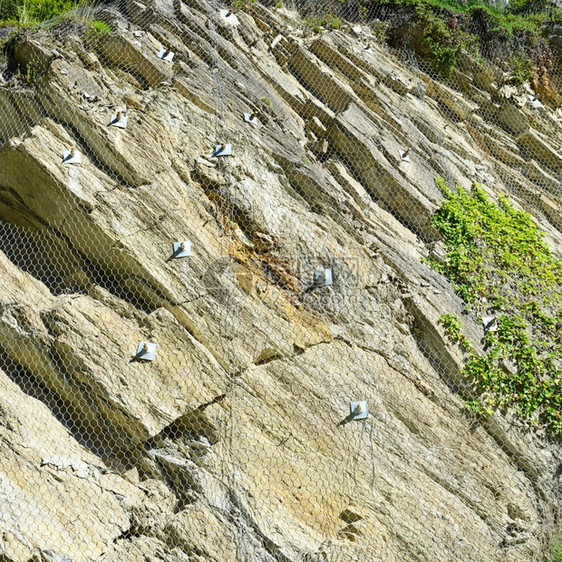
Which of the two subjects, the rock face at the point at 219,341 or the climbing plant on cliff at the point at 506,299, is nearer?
the rock face at the point at 219,341

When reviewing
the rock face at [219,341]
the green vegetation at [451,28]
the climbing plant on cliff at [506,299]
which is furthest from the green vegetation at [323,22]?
the climbing plant on cliff at [506,299]

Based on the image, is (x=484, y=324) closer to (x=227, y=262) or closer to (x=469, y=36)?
(x=227, y=262)

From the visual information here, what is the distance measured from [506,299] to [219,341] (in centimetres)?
324

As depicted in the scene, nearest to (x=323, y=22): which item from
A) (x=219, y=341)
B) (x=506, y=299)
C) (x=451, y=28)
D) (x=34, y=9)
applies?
(x=451, y=28)

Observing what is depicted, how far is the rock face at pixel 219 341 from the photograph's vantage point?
4.76 m

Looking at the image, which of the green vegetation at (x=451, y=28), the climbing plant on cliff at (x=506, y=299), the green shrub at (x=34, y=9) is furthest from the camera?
the green vegetation at (x=451, y=28)

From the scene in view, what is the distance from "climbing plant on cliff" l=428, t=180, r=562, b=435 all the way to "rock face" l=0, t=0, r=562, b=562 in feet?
0.60

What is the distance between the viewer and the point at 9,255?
220 inches

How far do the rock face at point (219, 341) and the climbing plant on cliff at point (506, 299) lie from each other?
18 centimetres

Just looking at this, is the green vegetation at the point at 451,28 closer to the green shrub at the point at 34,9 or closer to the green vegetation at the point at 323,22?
the green vegetation at the point at 323,22

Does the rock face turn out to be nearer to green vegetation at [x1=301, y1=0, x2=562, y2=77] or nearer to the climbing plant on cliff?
the climbing plant on cliff

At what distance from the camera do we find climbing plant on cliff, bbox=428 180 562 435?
614 centimetres

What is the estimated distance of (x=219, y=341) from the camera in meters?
5.42

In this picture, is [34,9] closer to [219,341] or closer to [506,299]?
[219,341]
